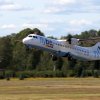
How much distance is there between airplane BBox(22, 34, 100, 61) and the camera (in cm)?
10131

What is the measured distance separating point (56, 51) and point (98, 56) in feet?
52.5

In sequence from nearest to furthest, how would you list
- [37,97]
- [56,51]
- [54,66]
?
[37,97] → [56,51] → [54,66]

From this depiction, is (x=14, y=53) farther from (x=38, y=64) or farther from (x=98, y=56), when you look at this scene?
(x=98, y=56)

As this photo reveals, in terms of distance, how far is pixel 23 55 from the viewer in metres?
185

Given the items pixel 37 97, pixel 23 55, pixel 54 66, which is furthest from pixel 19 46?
pixel 37 97

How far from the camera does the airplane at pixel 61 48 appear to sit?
101312mm

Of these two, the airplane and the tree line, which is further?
the tree line

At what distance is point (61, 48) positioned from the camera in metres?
108

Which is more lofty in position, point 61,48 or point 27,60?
point 61,48

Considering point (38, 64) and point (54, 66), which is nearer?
point (54, 66)

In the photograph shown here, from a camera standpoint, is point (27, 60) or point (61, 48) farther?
point (27, 60)

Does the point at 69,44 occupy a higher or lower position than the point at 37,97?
higher

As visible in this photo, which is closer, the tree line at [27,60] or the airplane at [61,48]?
the airplane at [61,48]

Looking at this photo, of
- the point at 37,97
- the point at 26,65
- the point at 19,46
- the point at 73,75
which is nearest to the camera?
the point at 37,97
